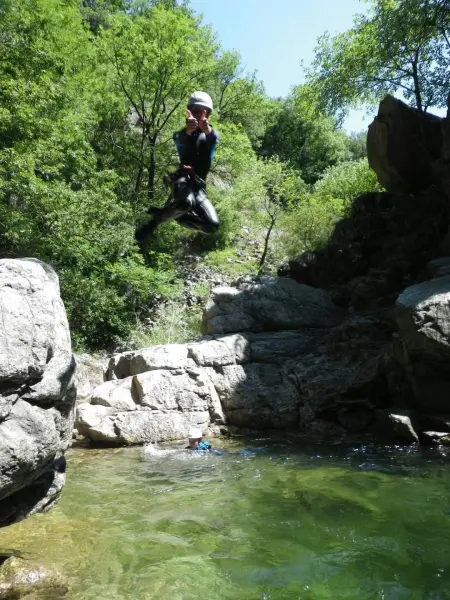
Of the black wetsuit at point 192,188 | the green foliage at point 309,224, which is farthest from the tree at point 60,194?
the black wetsuit at point 192,188

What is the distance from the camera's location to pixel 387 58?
748 inches

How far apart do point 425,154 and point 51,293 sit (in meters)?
15.3

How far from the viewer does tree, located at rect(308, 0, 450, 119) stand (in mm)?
16578

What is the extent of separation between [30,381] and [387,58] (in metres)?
19.4

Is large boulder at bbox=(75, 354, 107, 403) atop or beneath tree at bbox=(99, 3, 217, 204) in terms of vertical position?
beneath

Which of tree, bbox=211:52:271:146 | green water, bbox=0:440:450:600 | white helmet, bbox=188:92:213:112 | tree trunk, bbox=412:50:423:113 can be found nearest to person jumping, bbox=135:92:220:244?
white helmet, bbox=188:92:213:112

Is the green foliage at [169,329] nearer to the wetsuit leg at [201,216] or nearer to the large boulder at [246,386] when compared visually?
the large boulder at [246,386]

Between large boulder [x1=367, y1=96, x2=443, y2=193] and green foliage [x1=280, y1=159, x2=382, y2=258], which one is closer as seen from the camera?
large boulder [x1=367, y1=96, x2=443, y2=193]

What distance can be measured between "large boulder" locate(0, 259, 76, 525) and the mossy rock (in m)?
0.54

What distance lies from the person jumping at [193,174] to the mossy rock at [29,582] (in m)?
4.04

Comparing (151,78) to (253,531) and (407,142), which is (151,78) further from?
(253,531)

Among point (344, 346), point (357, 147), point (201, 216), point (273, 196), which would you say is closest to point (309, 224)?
point (273, 196)

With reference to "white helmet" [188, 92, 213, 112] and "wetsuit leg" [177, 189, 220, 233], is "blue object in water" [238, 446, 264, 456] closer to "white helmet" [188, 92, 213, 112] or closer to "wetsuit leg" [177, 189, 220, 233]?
"wetsuit leg" [177, 189, 220, 233]

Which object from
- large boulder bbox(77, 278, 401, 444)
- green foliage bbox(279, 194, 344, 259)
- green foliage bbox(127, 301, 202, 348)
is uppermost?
green foliage bbox(279, 194, 344, 259)
